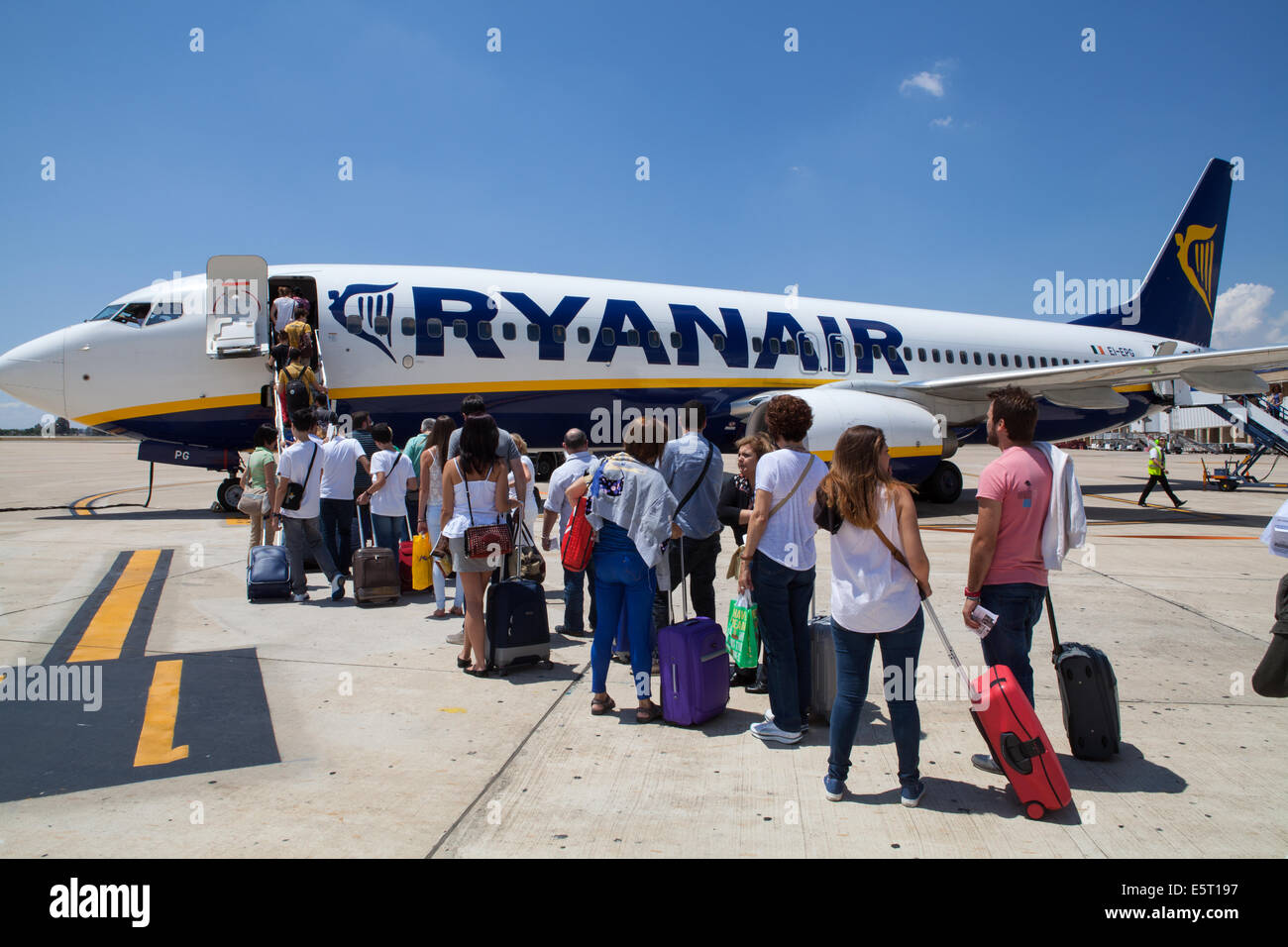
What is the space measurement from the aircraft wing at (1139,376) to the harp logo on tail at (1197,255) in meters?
9.40

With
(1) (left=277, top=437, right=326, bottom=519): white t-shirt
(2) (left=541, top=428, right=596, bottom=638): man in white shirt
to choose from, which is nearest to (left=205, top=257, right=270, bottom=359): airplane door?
(1) (left=277, top=437, right=326, bottom=519): white t-shirt

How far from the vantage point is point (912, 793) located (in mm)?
3398

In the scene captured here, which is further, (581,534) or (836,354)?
(836,354)

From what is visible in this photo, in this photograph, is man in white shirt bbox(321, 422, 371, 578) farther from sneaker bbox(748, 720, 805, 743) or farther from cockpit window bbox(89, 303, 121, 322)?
cockpit window bbox(89, 303, 121, 322)

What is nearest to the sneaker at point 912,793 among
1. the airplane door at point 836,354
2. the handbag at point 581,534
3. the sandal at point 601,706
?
the sandal at point 601,706

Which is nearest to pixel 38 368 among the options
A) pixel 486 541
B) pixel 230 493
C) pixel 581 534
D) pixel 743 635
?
pixel 230 493

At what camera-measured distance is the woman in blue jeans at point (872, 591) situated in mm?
3367

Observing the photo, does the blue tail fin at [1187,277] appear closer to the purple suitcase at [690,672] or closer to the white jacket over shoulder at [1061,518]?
the white jacket over shoulder at [1061,518]

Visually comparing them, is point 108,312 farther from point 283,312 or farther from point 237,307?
point 283,312

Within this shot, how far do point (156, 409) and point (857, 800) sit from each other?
11716mm

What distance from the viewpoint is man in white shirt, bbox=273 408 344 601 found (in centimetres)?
728

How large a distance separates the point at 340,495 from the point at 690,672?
4898 millimetres

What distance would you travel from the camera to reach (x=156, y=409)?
11.5 meters

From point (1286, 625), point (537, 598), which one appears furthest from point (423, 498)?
point (1286, 625)
